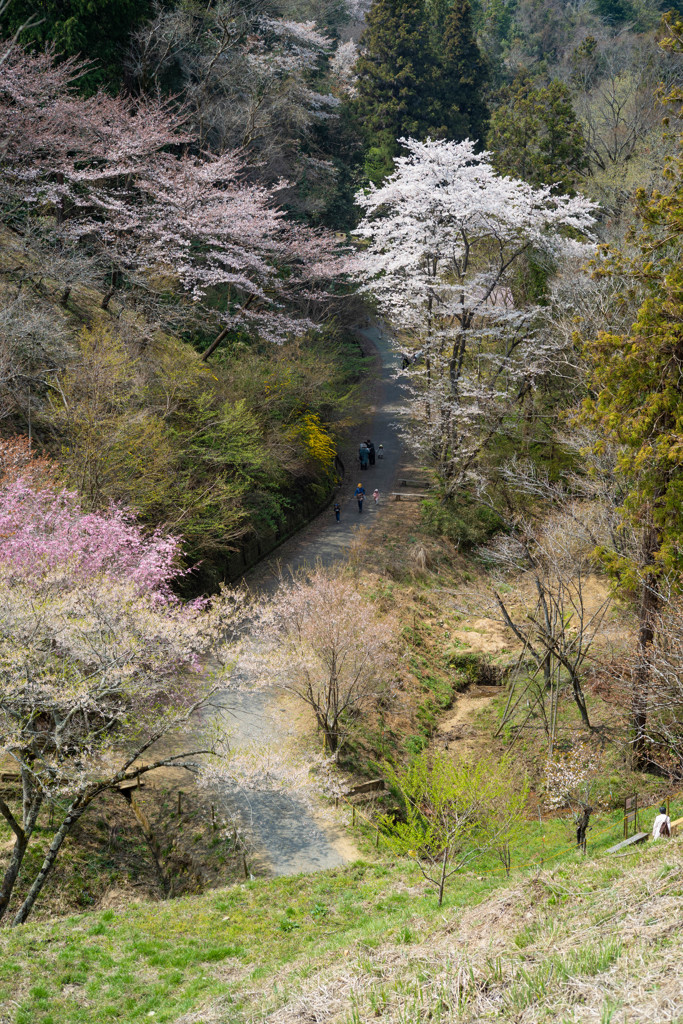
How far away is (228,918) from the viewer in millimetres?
10258

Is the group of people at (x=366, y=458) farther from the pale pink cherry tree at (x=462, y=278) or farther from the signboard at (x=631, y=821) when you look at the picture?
the signboard at (x=631, y=821)

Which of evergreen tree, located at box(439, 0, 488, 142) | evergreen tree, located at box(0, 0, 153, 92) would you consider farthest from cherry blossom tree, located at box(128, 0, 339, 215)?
evergreen tree, located at box(439, 0, 488, 142)

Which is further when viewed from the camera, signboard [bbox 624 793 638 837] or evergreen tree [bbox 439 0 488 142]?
evergreen tree [bbox 439 0 488 142]

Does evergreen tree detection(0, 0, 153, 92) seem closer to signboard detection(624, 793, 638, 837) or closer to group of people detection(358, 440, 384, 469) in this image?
group of people detection(358, 440, 384, 469)

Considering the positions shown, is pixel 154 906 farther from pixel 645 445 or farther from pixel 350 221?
pixel 350 221

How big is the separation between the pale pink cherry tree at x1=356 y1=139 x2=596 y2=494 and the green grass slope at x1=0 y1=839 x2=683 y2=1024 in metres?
14.7

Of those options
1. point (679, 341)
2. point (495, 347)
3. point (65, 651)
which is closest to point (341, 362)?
point (495, 347)

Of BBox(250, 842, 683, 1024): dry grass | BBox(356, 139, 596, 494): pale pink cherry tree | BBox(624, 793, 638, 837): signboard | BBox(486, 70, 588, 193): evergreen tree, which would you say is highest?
BBox(486, 70, 588, 193): evergreen tree

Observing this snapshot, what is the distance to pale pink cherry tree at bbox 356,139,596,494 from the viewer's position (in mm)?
21984

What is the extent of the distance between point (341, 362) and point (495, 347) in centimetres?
654

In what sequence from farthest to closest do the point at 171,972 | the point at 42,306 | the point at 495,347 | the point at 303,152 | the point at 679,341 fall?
the point at 303,152 < the point at 495,347 < the point at 42,306 < the point at 679,341 < the point at 171,972

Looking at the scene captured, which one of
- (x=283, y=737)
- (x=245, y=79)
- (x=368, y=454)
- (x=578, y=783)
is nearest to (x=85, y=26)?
(x=245, y=79)

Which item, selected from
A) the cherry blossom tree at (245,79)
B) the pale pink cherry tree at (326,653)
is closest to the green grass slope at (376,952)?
the pale pink cherry tree at (326,653)

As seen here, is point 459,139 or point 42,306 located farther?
point 459,139
